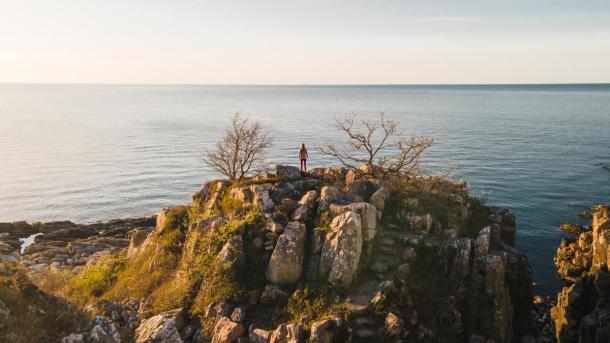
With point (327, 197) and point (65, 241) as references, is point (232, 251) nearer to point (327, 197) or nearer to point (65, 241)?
point (327, 197)

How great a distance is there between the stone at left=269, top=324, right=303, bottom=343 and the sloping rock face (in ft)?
68.0

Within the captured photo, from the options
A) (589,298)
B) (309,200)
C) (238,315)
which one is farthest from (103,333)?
(589,298)

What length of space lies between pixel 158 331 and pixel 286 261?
7.97 m

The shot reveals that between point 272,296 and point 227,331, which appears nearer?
point 227,331

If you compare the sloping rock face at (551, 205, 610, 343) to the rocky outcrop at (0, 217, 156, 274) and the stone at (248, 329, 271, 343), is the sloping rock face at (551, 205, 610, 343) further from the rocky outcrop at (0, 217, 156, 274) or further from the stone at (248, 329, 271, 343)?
the rocky outcrop at (0, 217, 156, 274)

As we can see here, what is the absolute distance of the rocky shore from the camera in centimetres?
2252

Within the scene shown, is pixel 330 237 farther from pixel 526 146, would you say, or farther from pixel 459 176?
pixel 526 146

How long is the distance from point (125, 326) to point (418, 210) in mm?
19705

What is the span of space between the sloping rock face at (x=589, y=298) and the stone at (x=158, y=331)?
26.7 meters

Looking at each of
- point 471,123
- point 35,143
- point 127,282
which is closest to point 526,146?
point 471,123

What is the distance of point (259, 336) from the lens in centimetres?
2175

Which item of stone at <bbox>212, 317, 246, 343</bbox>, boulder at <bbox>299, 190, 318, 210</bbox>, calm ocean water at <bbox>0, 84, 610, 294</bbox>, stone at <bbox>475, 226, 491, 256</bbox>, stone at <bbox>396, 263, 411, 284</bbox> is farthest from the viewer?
calm ocean water at <bbox>0, 84, 610, 294</bbox>

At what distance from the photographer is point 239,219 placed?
94.1 feet

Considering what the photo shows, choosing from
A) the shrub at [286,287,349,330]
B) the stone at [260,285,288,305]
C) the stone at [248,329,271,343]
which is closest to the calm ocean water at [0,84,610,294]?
the shrub at [286,287,349,330]
